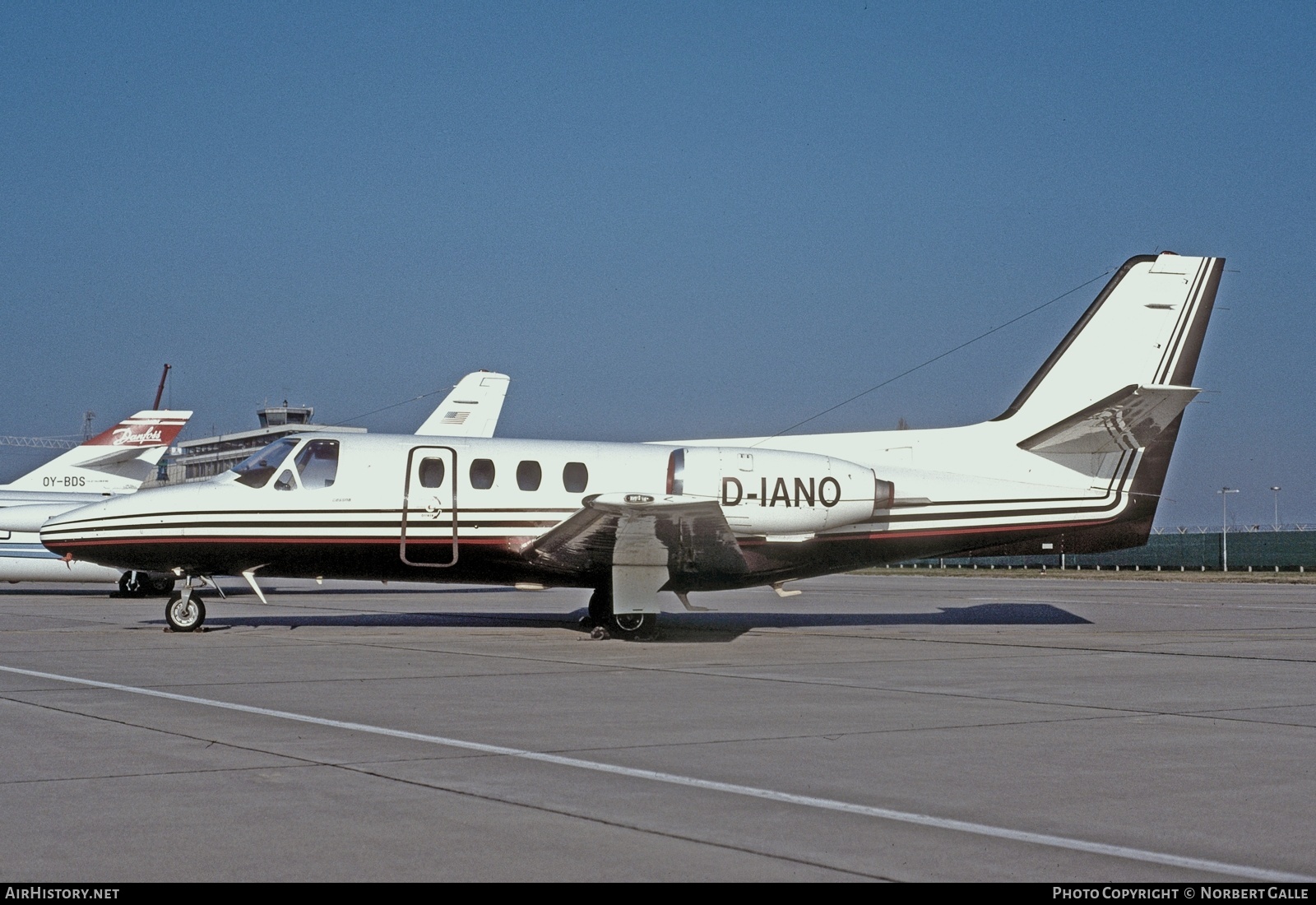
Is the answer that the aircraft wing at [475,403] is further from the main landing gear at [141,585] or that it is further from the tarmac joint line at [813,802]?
the tarmac joint line at [813,802]

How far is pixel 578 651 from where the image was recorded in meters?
16.1

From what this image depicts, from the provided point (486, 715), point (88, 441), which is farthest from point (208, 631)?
point (88, 441)

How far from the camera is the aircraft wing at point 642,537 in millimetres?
15648

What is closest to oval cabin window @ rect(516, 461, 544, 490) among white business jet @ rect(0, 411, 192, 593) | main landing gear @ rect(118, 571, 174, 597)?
main landing gear @ rect(118, 571, 174, 597)

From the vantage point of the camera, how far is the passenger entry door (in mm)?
18016

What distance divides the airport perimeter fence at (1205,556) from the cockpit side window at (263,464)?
46270 millimetres

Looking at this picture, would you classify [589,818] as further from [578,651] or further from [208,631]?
[208,631]

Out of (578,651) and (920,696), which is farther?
(578,651)

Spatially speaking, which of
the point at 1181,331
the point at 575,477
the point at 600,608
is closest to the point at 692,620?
the point at 600,608

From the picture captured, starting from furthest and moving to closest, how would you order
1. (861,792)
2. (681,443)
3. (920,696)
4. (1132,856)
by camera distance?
(681,443) < (920,696) < (861,792) < (1132,856)

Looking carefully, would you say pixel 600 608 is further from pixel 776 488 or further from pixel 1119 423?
pixel 1119 423

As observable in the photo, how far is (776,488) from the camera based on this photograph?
17.7 metres

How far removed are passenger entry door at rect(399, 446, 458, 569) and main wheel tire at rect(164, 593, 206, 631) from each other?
3.23 metres

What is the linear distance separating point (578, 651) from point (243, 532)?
526 centimetres
